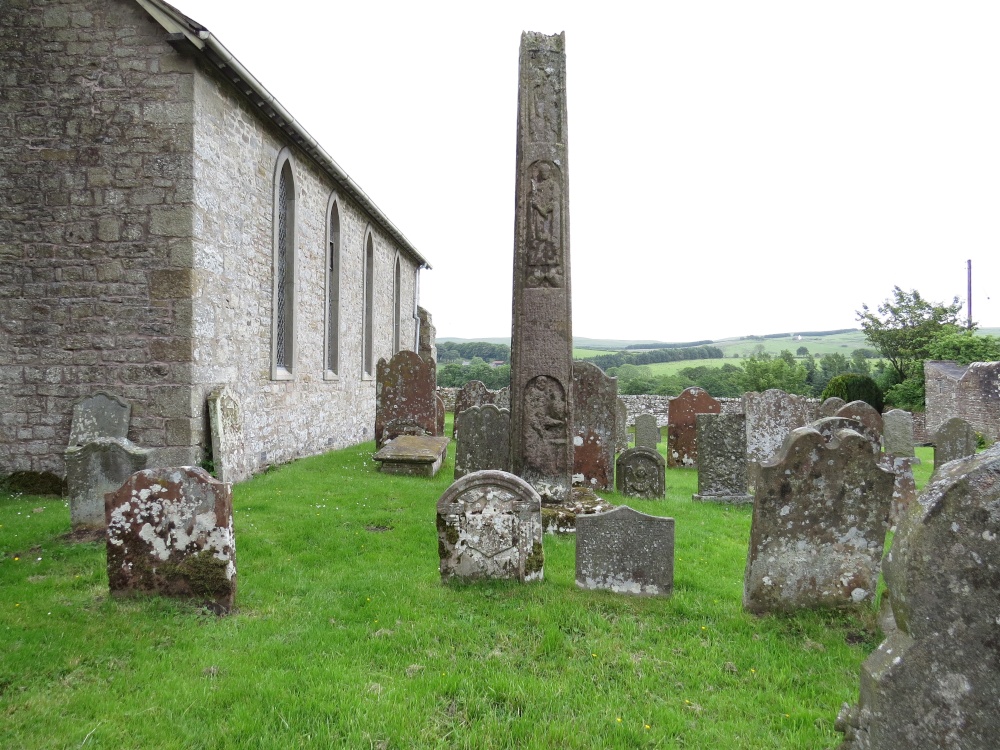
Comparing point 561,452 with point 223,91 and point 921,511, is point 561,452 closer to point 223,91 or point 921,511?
point 921,511

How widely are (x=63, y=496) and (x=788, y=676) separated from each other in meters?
8.68

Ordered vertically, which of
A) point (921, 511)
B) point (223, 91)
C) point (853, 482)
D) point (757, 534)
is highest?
point (223, 91)

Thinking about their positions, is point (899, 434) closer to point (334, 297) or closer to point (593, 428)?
point (593, 428)

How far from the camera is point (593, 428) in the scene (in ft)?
31.0

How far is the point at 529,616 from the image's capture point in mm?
4320

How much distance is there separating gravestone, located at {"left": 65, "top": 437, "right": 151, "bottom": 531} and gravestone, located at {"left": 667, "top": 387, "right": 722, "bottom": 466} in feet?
33.9

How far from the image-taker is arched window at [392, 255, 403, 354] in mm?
20438

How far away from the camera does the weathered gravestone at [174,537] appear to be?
443cm

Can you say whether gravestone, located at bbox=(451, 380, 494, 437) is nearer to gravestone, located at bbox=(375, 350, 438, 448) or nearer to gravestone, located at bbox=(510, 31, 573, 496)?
gravestone, located at bbox=(375, 350, 438, 448)

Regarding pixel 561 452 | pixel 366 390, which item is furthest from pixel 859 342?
pixel 561 452

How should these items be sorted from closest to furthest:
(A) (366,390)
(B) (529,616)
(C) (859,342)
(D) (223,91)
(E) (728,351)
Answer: (B) (529,616) → (D) (223,91) → (A) (366,390) → (E) (728,351) → (C) (859,342)

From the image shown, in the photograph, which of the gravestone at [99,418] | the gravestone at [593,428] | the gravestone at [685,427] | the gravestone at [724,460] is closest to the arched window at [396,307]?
the gravestone at [685,427]

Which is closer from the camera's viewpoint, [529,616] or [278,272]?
[529,616]

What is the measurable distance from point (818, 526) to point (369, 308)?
14.4 metres
